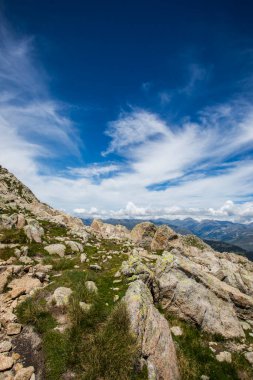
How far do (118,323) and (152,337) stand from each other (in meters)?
2.17

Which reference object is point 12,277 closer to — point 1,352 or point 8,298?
point 8,298

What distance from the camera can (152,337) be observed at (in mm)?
12492

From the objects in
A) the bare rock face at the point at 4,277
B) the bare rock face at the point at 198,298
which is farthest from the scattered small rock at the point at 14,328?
the bare rock face at the point at 198,298

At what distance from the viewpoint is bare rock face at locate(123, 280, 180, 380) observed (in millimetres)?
11461

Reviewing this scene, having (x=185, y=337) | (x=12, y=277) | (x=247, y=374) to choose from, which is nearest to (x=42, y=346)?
(x=12, y=277)

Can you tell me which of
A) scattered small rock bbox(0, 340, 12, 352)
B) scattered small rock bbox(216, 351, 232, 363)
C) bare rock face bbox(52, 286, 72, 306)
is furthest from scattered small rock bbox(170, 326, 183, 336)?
scattered small rock bbox(0, 340, 12, 352)

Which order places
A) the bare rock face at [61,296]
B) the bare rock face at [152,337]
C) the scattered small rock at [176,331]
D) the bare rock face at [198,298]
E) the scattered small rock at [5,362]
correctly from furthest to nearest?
the bare rock face at [198,298] → the scattered small rock at [176,331] → the bare rock face at [61,296] → the bare rock face at [152,337] → the scattered small rock at [5,362]

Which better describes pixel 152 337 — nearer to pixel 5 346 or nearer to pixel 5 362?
pixel 5 362

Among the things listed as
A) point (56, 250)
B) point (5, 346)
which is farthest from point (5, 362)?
point (56, 250)

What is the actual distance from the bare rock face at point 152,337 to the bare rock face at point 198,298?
4150 millimetres

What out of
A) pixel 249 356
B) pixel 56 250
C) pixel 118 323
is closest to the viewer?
pixel 118 323

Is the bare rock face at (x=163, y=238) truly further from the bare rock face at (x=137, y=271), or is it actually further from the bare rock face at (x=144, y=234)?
the bare rock face at (x=137, y=271)

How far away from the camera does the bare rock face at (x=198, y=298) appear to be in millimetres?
17391

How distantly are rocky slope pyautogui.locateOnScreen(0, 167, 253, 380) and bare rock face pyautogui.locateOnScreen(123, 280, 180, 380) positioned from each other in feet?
0.17
